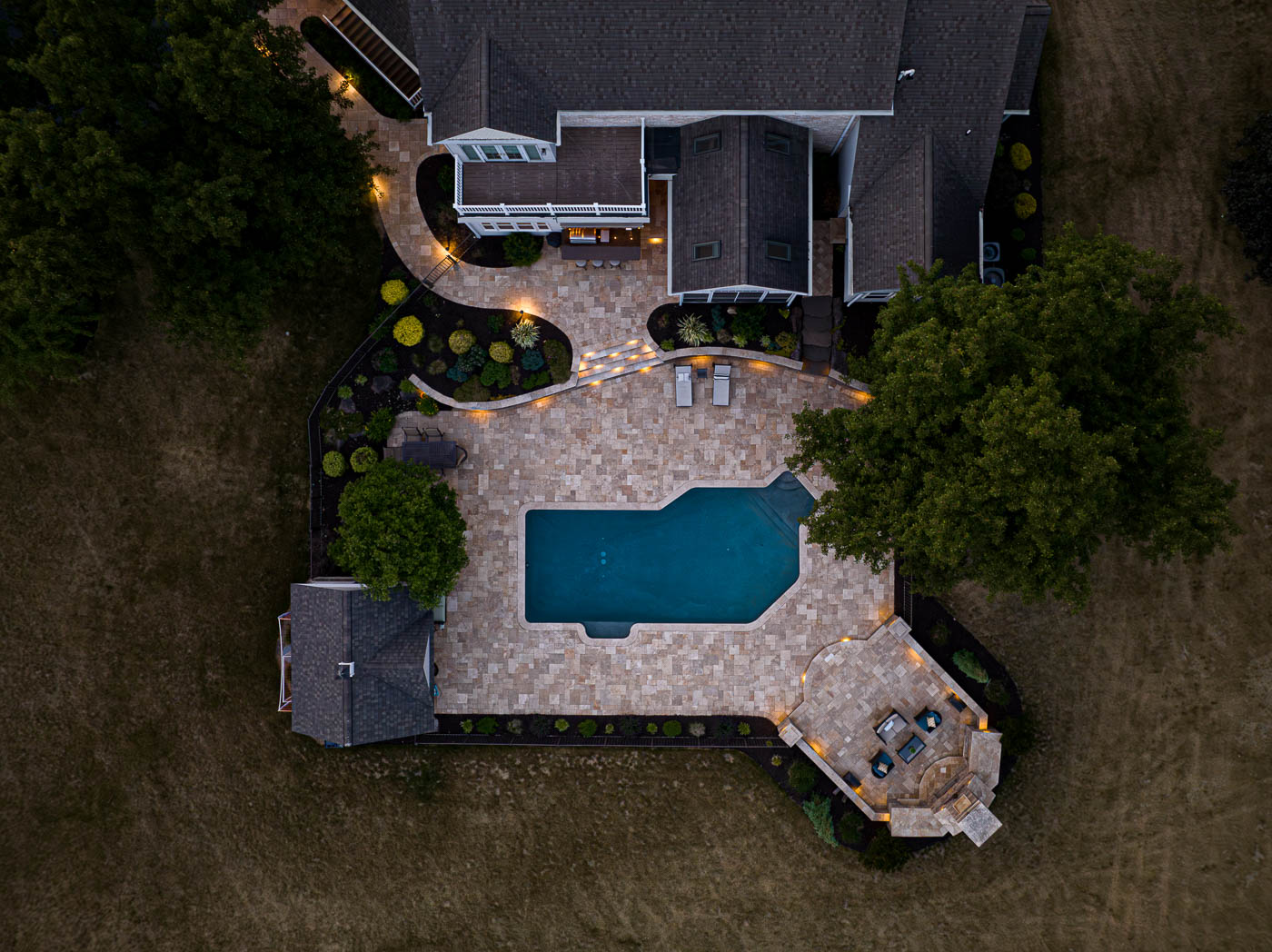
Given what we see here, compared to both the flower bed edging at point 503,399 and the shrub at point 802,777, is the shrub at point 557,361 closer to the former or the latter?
the flower bed edging at point 503,399

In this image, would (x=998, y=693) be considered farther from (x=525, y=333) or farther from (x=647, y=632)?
(x=525, y=333)

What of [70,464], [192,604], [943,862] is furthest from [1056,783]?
[70,464]

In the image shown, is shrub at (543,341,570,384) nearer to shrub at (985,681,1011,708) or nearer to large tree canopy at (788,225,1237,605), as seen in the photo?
large tree canopy at (788,225,1237,605)

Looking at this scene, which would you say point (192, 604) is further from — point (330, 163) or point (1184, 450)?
point (1184, 450)

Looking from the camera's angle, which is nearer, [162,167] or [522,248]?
[162,167]

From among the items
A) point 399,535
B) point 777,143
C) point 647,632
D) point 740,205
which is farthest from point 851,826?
point 777,143

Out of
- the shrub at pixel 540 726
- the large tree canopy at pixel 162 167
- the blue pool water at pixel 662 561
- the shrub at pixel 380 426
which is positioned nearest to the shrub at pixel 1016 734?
the blue pool water at pixel 662 561

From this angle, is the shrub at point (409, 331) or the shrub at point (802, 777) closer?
the shrub at point (802, 777)
